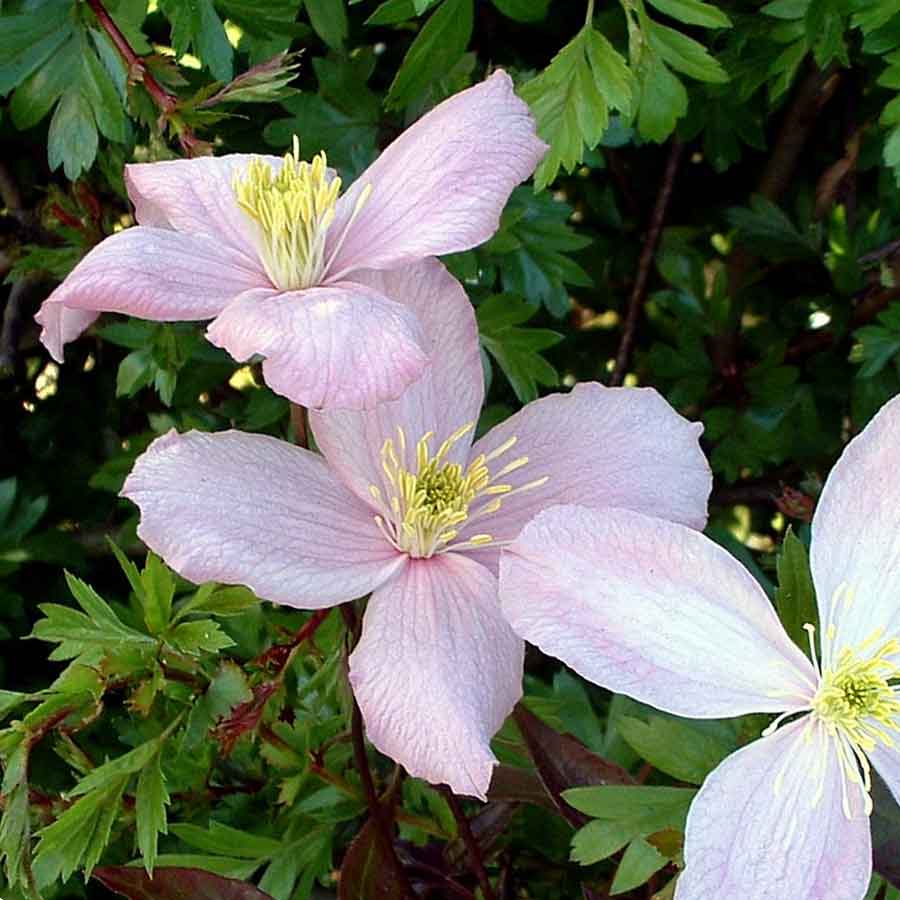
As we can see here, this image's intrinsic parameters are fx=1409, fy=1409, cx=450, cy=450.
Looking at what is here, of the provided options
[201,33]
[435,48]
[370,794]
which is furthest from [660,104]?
[370,794]

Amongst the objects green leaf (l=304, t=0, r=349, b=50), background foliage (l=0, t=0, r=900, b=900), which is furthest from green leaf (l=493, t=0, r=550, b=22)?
green leaf (l=304, t=0, r=349, b=50)

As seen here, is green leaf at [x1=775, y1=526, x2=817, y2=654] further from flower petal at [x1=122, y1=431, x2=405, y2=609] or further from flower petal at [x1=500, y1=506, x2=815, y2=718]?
flower petal at [x1=122, y1=431, x2=405, y2=609]

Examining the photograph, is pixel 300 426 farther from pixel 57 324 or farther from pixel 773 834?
pixel 773 834

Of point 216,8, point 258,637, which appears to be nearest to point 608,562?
point 258,637

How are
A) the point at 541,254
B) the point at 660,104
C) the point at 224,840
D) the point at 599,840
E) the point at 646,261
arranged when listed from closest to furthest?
the point at 599,840 → the point at 224,840 → the point at 660,104 → the point at 541,254 → the point at 646,261

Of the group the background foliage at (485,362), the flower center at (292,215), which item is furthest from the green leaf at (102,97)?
the flower center at (292,215)

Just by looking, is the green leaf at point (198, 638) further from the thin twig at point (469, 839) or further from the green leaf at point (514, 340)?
the green leaf at point (514, 340)
